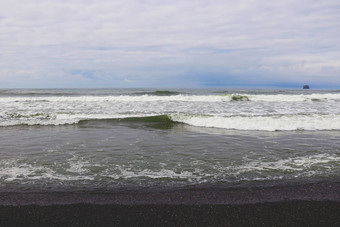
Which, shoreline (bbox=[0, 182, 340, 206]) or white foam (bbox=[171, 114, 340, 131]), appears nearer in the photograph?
shoreline (bbox=[0, 182, 340, 206])

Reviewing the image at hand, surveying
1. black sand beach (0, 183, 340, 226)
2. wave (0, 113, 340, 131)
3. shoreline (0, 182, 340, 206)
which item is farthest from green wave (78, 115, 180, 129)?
black sand beach (0, 183, 340, 226)

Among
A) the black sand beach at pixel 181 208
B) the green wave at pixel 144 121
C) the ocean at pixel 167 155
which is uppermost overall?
the green wave at pixel 144 121

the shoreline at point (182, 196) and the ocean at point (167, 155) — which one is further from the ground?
the ocean at point (167, 155)

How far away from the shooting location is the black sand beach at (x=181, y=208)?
3.61m

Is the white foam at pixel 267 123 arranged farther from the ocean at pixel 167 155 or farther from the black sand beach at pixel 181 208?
the black sand beach at pixel 181 208

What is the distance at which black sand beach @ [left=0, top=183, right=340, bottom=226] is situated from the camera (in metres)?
3.61

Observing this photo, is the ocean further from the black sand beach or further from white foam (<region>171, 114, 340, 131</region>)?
the black sand beach

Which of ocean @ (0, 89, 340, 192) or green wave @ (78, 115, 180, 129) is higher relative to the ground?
green wave @ (78, 115, 180, 129)

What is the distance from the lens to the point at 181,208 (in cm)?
396

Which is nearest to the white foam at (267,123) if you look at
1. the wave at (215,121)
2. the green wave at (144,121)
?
the wave at (215,121)

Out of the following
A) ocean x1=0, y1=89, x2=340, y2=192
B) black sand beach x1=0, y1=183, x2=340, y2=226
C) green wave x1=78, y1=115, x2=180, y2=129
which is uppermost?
green wave x1=78, y1=115, x2=180, y2=129

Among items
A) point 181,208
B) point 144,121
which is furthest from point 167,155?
point 144,121

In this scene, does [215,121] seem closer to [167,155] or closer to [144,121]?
[144,121]

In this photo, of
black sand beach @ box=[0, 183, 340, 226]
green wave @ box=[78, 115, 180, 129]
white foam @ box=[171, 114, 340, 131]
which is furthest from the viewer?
Answer: green wave @ box=[78, 115, 180, 129]
